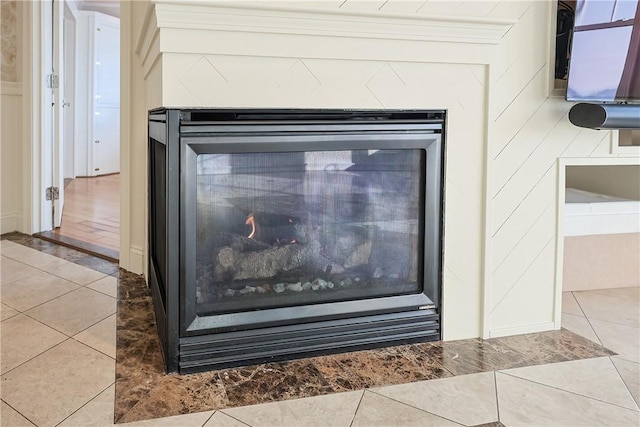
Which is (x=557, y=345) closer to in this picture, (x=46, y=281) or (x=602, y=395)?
(x=602, y=395)

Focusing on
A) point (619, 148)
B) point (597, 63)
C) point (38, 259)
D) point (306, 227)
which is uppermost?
point (597, 63)

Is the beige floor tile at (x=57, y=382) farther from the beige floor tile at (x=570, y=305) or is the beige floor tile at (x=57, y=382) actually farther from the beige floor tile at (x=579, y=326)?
the beige floor tile at (x=570, y=305)

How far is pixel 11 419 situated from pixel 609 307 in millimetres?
2161

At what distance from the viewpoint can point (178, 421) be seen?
1.28 metres

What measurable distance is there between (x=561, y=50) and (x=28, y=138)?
3.06 m

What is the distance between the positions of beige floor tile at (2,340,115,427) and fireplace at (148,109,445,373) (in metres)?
0.21

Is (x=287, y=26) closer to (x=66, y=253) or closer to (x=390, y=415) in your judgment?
(x=390, y=415)

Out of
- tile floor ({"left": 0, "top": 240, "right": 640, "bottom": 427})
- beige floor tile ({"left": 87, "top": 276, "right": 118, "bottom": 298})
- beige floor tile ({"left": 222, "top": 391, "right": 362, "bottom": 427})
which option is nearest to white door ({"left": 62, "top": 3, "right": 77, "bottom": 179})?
beige floor tile ({"left": 87, "top": 276, "right": 118, "bottom": 298})

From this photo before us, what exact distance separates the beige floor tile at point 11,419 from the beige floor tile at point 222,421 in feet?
1.39

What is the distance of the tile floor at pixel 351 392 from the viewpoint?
1305 mm

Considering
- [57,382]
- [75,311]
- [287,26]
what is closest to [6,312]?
[75,311]

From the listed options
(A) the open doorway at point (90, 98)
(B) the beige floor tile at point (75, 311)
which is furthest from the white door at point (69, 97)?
(B) the beige floor tile at point (75, 311)

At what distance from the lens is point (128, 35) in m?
2.47

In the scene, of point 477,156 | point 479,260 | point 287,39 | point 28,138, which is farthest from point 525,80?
point 28,138
